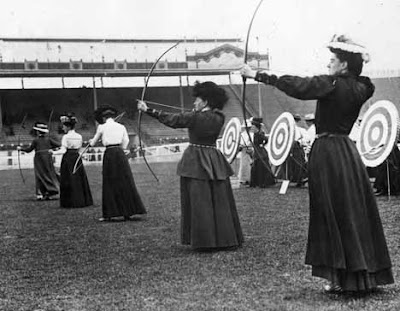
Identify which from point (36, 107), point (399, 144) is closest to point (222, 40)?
point (36, 107)

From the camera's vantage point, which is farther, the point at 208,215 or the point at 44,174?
the point at 44,174

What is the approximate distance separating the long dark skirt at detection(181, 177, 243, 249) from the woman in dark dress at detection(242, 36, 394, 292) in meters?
2.09

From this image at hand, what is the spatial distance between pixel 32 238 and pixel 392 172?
20.5 ft

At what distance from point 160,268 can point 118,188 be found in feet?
12.6

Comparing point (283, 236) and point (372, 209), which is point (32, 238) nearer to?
point (283, 236)

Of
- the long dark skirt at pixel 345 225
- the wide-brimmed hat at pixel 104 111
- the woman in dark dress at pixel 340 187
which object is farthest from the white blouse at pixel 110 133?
the long dark skirt at pixel 345 225

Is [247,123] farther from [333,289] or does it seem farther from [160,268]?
[333,289]

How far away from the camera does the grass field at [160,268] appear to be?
434 cm

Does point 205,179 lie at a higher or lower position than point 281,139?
lower

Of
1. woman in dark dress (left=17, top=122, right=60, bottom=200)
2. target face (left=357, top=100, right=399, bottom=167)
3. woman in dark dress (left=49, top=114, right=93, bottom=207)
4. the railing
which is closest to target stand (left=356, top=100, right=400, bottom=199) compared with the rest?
target face (left=357, top=100, right=399, bottom=167)

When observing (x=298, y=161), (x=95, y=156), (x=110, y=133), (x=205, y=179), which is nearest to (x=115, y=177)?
(x=110, y=133)

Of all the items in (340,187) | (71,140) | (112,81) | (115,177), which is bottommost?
(115,177)

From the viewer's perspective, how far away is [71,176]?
38.4 feet

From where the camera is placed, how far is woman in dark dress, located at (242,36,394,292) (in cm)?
420
